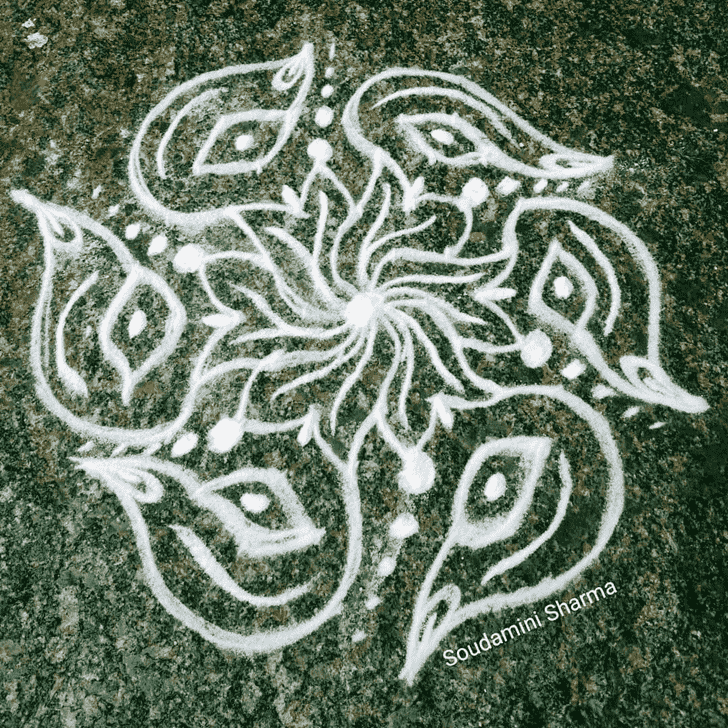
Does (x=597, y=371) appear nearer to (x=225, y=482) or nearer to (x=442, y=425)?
(x=442, y=425)

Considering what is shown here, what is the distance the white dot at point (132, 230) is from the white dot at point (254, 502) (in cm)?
90

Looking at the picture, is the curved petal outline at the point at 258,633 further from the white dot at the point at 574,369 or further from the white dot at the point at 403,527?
the white dot at the point at 574,369

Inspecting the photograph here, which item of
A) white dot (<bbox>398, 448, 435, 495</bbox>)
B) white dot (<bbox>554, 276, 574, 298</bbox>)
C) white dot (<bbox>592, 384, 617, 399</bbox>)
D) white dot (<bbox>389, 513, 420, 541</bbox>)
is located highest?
white dot (<bbox>554, 276, 574, 298</bbox>)

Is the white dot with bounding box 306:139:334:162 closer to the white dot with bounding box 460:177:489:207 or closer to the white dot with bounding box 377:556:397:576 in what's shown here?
the white dot with bounding box 460:177:489:207

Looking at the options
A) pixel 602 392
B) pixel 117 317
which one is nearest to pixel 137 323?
pixel 117 317

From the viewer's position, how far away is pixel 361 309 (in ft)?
5.90

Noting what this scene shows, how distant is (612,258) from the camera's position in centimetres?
182

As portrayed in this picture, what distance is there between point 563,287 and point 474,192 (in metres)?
0.41

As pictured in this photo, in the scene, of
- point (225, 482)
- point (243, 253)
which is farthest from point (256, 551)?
point (243, 253)

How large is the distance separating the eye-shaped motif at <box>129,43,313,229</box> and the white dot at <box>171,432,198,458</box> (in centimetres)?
67

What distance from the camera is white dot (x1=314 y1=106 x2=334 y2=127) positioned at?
197 centimetres

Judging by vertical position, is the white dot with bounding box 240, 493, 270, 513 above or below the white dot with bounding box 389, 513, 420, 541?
below

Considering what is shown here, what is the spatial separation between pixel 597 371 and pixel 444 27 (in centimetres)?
131

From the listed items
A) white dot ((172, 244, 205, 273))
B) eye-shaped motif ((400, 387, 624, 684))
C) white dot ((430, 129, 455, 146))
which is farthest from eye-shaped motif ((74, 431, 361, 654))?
white dot ((430, 129, 455, 146))
